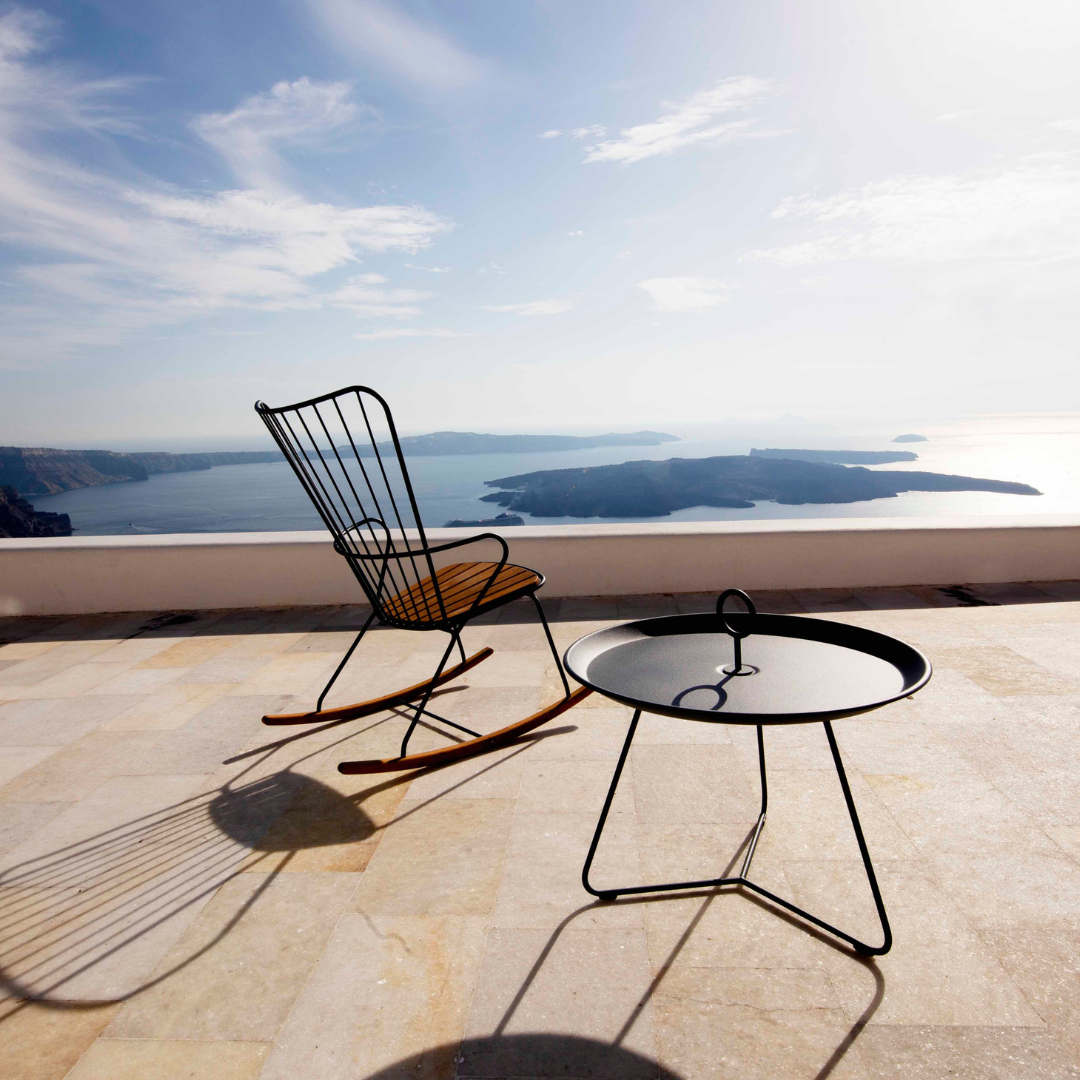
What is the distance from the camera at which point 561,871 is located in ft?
4.36

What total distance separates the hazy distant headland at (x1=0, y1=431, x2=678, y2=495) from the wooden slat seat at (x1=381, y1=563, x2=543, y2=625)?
3184 centimetres

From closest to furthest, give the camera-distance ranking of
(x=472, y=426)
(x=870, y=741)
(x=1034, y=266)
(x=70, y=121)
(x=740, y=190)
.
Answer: (x=870, y=741), (x=740, y=190), (x=70, y=121), (x=1034, y=266), (x=472, y=426)

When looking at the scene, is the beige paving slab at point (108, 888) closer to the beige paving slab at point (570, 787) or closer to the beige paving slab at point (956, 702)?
the beige paving slab at point (570, 787)

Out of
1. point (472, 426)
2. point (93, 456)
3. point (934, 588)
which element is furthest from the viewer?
point (472, 426)

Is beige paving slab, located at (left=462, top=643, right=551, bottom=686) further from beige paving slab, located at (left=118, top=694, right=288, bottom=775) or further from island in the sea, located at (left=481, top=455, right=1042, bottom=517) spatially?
island in the sea, located at (left=481, top=455, right=1042, bottom=517)

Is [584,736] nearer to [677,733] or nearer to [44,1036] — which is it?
[677,733]

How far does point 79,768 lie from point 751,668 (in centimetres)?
190

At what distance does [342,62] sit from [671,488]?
23.8 metres

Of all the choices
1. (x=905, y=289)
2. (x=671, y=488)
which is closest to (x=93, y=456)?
(x=671, y=488)

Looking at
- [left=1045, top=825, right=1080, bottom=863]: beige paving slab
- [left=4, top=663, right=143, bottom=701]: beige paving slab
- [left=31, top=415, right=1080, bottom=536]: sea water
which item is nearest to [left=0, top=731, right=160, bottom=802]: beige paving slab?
[left=4, top=663, right=143, bottom=701]: beige paving slab

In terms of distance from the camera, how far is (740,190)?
1255 cm

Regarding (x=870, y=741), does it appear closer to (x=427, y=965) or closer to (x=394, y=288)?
(x=427, y=965)

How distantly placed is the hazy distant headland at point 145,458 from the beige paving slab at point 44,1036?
3293cm

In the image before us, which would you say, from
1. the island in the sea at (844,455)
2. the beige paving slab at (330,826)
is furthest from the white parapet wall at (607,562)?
the island in the sea at (844,455)
